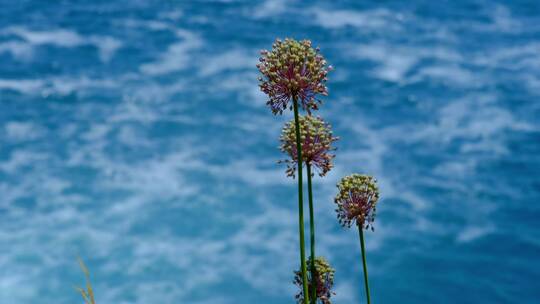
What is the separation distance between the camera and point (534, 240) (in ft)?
59.4

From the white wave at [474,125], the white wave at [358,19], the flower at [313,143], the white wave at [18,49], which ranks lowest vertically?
the flower at [313,143]

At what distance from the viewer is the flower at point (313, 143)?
2914mm

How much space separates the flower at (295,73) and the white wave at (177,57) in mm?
19440

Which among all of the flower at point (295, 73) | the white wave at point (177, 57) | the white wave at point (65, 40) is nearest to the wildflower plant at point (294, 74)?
the flower at point (295, 73)

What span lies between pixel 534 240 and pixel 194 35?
395 inches

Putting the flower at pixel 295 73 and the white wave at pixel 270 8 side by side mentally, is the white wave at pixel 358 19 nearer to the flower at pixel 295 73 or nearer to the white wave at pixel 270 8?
the white wave at pixel 270 8

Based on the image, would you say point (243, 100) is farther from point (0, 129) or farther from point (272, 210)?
point (0, 129)

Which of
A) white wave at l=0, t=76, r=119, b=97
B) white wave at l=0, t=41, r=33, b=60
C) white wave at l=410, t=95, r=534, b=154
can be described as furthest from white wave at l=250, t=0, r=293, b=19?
white wave at l=0, t=41, r=33, b=60

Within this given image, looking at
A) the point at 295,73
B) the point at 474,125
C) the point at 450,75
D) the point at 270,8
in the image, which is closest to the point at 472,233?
the point at 474,125

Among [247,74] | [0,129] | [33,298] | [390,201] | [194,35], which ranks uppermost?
[194,35]

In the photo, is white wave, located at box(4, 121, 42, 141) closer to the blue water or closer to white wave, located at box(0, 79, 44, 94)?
the blue water

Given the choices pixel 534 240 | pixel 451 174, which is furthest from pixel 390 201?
pixel 534 240

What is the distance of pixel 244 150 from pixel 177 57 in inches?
152

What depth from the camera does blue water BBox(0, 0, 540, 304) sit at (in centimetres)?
1777
